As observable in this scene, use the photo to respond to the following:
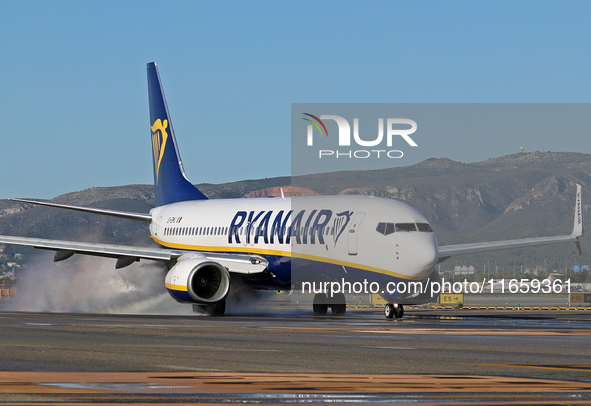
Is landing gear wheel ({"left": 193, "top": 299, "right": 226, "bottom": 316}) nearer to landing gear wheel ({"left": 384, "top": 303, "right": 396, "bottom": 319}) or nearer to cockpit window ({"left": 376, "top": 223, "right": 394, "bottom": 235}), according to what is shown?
landing gear wheel ({"left": 384, "top": 303, "right": 396, "bottom": 319})

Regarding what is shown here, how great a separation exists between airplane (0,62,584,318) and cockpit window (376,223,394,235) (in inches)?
1.3

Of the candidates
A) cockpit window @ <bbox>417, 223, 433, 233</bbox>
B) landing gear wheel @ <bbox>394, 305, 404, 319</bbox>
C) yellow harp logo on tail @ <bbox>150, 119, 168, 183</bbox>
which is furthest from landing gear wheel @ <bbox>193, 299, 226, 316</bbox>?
yellow harp logo on tail @ <bbox>150, 119, 168, 183</bbox>

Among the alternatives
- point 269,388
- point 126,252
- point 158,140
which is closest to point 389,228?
point 126,252

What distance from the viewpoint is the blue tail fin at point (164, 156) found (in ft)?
142

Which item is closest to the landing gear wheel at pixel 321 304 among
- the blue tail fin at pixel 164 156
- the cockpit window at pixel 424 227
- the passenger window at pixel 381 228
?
the passenger window at pixel 381 228

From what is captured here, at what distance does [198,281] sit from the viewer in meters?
32.1

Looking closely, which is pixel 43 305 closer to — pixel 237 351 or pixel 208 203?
pixel 208 203

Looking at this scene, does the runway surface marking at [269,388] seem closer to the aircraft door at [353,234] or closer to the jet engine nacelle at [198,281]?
the aircraft door at [353,234]

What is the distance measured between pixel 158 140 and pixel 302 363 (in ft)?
108

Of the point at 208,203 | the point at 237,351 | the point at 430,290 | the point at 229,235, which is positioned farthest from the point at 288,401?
the point at 208,203

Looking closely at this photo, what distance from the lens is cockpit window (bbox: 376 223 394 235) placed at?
28.4 m

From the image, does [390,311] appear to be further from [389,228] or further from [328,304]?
[328,304]

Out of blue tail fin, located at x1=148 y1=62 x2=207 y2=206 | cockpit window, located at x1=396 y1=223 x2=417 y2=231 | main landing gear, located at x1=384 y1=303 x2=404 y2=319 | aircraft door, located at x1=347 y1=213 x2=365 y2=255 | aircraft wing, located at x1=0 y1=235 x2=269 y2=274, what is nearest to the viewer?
cockpit window, located at x1=396 y1=223 x2=417 y2=231

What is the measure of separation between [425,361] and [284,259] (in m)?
18.9
